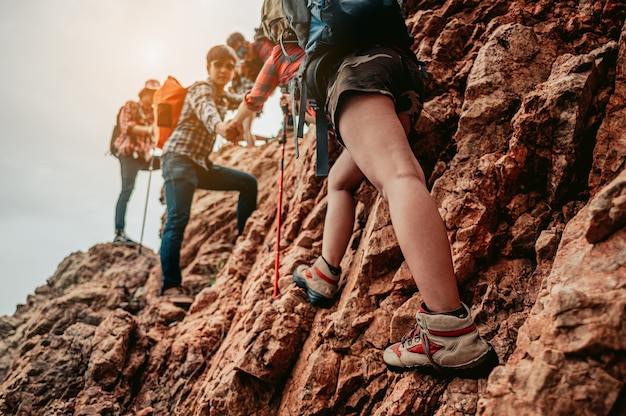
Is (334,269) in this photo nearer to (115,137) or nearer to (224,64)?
(224,64)

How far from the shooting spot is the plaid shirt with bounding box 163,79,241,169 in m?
6.22

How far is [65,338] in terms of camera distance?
180 inches

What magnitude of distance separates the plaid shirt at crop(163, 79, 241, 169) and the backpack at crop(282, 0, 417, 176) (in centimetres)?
379

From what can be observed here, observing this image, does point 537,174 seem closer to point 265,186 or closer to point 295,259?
point 295,259

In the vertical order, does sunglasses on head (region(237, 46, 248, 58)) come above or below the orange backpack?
above

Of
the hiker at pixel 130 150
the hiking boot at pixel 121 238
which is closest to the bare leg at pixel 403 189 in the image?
the hiker at pixel 130 150

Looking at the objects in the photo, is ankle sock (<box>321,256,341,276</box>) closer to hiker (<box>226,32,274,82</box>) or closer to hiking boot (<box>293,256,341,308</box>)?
hiking boot (<box>293,256,341,308</box>)

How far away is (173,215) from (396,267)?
4449mm

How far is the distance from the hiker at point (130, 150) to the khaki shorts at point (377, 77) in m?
8.61

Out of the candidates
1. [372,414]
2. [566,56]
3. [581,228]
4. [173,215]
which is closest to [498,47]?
[566,56]

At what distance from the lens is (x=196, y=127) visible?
6.56m

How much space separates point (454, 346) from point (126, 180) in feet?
33.9

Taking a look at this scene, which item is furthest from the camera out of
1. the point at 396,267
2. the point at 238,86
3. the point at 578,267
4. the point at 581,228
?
the point at 238,86

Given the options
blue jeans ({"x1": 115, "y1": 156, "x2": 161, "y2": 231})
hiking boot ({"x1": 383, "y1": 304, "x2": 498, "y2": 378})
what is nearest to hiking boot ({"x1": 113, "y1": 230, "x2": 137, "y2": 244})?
blue jeans ({"x1": 115, "y1": 156, "x2": 161, "y2": 231})
